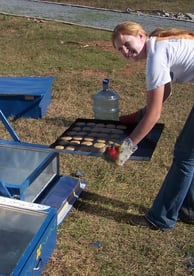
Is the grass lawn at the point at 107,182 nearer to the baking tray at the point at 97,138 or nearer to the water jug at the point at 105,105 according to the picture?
the water jug at the point at 105,105

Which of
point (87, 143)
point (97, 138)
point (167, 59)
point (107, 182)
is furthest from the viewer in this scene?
point (107, 182)

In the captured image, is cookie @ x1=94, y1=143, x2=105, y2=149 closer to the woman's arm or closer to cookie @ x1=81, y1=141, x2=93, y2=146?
cookie @ x1=81, y1=141, x2=93, y2=146

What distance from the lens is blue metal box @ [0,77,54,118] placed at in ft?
16.5

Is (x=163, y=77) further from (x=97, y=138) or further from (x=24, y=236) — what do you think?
(x=24, y=236)

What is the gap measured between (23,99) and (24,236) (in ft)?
8.84

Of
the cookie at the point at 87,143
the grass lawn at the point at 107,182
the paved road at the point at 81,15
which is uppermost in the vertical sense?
the cookie at the point at 87,143

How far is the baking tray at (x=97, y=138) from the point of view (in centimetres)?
325

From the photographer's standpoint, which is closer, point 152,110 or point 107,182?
point 152,110

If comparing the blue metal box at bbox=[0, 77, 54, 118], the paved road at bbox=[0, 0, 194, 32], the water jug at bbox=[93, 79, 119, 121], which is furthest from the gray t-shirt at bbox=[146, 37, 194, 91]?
the paved road at bbox=[0, 0, 194, 32]

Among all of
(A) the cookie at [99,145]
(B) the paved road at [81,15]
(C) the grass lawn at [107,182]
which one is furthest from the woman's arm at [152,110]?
(B) the paved road at [81,15]

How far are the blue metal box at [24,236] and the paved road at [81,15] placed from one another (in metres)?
9.00

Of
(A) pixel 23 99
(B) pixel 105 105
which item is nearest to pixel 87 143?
(B) pixel 105 105

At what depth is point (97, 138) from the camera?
11.6ft

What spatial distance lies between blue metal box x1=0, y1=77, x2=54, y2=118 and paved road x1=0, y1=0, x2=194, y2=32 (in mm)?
6345
